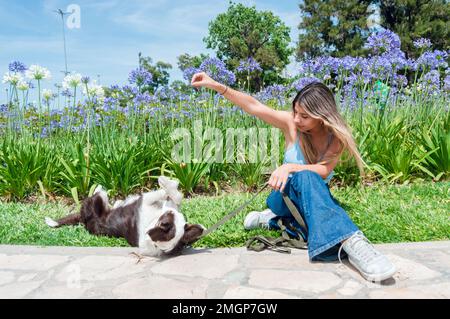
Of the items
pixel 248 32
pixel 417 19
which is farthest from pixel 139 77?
pixel 248 32

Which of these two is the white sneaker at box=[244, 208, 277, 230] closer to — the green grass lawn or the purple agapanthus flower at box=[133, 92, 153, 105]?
the green grass lawn

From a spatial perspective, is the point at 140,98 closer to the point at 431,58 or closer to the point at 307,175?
the point at 307,175

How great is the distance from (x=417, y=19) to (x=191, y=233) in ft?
91.2

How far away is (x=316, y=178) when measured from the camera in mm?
2766

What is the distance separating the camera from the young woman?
2602 mm

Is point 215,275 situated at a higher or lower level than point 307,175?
lower

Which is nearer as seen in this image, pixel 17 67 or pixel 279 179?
pixel 279 179

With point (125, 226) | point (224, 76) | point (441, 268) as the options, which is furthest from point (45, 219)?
point (441, 268)

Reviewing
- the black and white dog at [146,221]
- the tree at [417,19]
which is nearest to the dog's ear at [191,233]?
the black and white dog at [146,221]

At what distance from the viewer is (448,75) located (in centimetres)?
678

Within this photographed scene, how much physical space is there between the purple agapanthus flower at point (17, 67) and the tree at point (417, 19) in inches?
949

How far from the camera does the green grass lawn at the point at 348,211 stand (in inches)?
131

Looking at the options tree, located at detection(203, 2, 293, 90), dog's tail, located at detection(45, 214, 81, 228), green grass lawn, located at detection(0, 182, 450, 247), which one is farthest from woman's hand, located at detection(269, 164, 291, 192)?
tree, located at detection(203, 2, 293, 90)

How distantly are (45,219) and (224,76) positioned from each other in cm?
268
